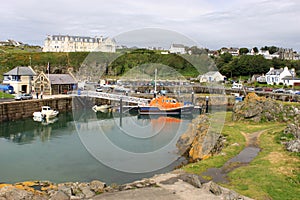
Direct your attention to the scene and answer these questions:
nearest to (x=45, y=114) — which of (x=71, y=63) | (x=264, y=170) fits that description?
(x=264, y=170)

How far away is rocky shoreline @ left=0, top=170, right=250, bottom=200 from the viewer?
37.0 ft

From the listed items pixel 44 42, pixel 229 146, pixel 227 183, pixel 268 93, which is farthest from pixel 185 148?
pixel 44 42

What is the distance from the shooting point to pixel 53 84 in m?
45.0

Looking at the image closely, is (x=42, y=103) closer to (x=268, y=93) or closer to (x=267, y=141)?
(x=267, y=141)

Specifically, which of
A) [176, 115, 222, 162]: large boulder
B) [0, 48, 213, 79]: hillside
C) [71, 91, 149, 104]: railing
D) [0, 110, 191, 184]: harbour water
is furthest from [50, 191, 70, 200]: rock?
[0, 48, 213, 79]: hillside

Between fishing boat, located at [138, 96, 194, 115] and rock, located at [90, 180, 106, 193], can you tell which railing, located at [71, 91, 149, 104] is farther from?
rock, located at [90, 180, 106, 193]

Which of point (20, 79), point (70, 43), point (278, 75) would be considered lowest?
point (20, 79)

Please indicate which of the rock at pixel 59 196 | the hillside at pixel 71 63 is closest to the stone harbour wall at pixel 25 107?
the rock at pixel 59 196

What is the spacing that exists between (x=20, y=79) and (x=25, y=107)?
32.3ft

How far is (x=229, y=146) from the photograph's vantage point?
62.2 ft

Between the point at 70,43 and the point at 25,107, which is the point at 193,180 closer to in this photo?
the point at 25,107

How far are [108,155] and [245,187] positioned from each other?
1022 cm

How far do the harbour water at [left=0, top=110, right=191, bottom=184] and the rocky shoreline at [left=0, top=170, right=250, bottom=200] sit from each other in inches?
148

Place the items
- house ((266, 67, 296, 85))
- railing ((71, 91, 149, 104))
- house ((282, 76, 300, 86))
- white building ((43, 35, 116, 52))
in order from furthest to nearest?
white building ((43, 35, 116, 52)) → house ((266, 67, 296, 85)) → house ((282, 76, 300, 86)) → railing ((71, 91, 149, 104))
